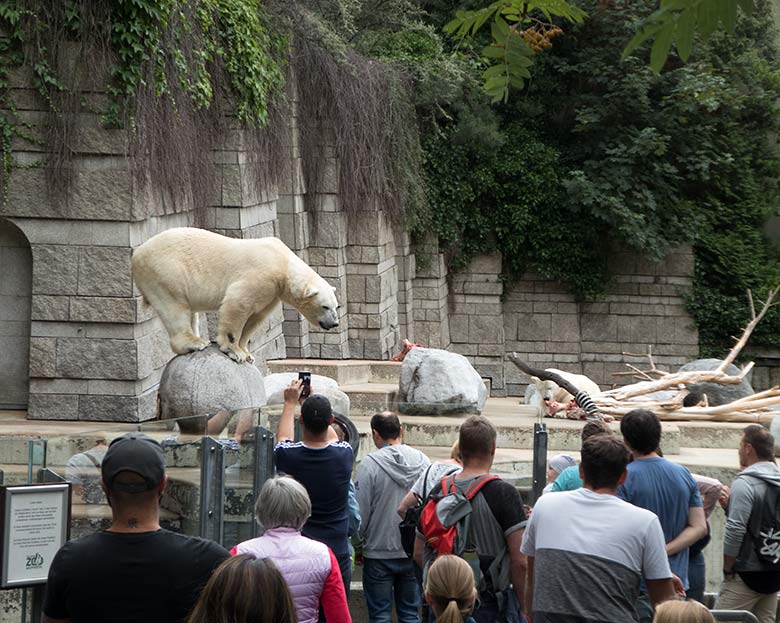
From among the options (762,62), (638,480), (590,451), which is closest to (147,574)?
(590,451)

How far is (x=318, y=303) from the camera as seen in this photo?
8.79 m

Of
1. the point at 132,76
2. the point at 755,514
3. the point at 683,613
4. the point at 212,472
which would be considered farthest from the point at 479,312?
the point at 683,613

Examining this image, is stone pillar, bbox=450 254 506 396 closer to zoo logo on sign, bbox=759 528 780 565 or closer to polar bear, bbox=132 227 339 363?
polar bear, bbox=132 227 339 363

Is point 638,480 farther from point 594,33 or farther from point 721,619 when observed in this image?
point 594,33

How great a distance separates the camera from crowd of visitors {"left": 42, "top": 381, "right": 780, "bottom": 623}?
124 inches

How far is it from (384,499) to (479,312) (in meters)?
18.2

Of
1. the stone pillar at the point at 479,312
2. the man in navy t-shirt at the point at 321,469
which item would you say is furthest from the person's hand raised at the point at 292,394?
the stone pillar at the point at 479,312

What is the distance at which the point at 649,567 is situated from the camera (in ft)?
13.7

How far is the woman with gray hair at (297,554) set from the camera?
12.9ft

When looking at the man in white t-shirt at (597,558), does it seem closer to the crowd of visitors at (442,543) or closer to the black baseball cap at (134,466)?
the crowd of visitors at (442,543)

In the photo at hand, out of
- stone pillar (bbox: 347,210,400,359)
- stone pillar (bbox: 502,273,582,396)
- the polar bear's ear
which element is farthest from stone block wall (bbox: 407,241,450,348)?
the polar bear's ear

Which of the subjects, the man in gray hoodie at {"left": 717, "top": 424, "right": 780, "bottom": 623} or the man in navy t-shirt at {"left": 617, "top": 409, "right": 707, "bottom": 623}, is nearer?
the man in navy t-shirt at {"left": 617, "top": 409, "right": 707, "bottom": 623}

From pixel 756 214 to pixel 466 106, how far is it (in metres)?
6.48

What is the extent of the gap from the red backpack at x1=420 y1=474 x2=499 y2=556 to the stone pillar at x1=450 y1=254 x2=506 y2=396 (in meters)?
19.2
